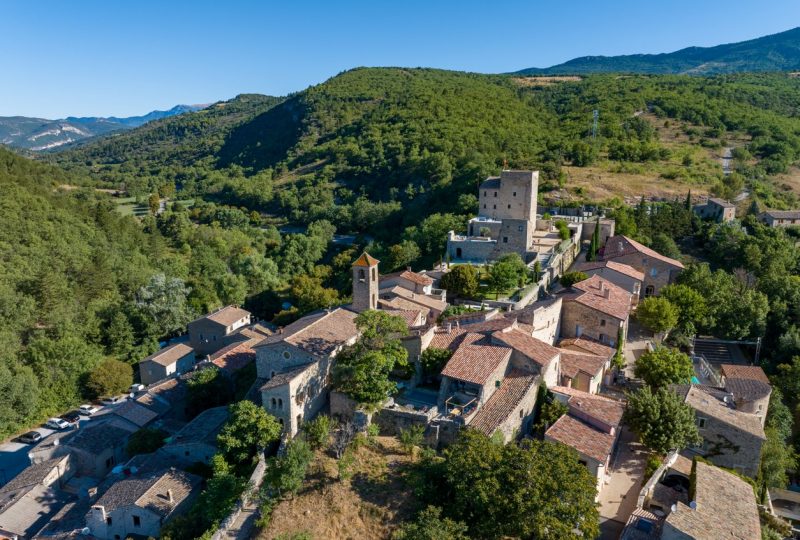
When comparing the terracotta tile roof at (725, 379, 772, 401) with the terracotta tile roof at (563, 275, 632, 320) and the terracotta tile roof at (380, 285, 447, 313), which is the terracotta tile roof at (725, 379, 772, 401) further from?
the terracotta tile roof at (380, 285, 447, 313)

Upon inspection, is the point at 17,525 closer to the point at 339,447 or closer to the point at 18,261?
the point at 339,447

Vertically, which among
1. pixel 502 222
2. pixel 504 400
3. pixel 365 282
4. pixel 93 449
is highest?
pixel 502 222

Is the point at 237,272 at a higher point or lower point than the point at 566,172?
lower

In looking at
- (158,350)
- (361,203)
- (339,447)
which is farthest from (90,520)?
(361,203)

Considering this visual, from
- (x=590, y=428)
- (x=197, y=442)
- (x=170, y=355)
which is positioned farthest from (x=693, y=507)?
(x=170, y=355)

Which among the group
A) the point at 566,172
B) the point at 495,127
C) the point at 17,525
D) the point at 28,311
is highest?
the point at 495,127

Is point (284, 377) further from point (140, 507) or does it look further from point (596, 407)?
point (596, 407)

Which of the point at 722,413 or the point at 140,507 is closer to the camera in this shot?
the point at 140,507
